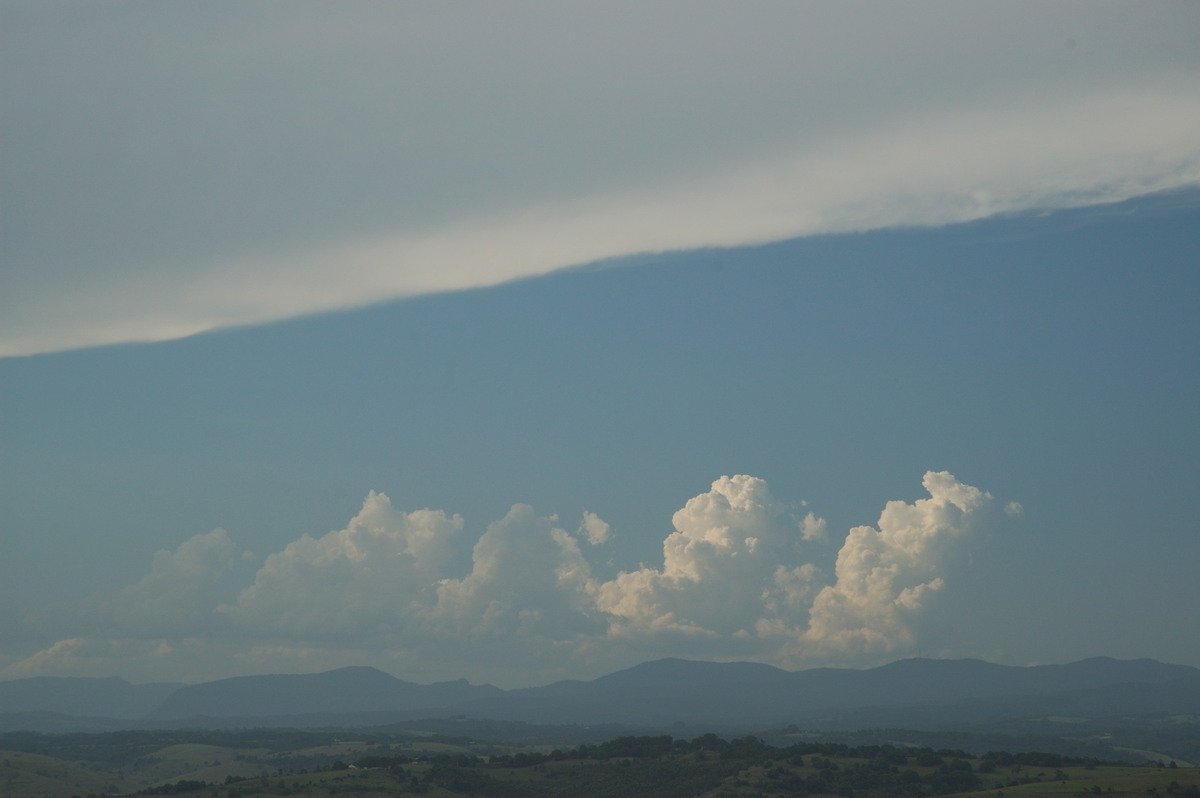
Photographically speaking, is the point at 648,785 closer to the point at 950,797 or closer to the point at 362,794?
the point at 362,794

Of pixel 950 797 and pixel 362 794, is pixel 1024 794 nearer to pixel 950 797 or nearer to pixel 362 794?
pixel 950 797

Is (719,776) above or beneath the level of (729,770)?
beneath

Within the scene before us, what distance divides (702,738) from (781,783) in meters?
50.7

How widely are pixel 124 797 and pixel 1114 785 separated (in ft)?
480

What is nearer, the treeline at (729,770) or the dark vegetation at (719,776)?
the dark vegetation at (719,776)

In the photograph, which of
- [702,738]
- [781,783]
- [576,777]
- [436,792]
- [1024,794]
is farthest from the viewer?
[702,738]

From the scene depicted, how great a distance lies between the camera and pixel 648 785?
167 meters

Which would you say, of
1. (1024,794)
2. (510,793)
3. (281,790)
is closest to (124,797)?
(281,790)

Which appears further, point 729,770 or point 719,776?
point 729,770

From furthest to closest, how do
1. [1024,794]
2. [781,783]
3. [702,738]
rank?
[702,738], [781,783], [1024,794]

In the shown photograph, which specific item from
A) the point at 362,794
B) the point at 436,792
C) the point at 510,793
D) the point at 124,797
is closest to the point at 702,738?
the point at 510,793

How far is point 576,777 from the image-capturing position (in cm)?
18200

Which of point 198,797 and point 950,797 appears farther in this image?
point 198,797

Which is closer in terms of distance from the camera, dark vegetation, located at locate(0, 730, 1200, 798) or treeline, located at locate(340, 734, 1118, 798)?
dark vegetation, located at locate(0, 730, 1200, 798)
